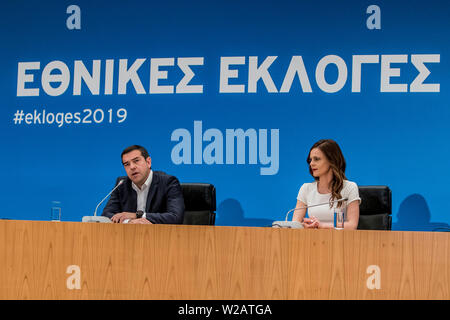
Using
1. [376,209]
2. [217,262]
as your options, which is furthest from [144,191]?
[376,209]

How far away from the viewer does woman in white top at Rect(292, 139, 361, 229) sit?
291 cm

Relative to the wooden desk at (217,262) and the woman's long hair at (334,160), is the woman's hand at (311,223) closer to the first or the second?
the woman's long hair at (334,160)

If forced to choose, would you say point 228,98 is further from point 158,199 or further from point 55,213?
point 55,213

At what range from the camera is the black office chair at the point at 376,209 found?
3.06 metres

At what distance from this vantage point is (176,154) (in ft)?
12.8

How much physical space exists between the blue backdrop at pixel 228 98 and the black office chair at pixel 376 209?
0.64 m

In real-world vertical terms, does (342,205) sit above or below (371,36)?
below

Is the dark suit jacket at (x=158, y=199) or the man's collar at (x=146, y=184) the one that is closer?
the dark suit jacket at (x=158, y=199)

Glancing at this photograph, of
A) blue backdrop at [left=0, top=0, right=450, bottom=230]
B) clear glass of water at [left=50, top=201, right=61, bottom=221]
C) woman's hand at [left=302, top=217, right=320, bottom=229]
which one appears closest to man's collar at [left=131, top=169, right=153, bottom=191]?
clear glass of water at [left=50, top=201, right=61, bottom=221]

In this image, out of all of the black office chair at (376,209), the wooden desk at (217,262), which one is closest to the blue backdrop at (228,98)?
the black office chair at (376,209)

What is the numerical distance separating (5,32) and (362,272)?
3776 millimetres

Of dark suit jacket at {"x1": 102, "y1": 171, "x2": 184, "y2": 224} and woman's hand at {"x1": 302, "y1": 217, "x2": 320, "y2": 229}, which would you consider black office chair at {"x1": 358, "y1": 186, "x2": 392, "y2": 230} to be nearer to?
woman's hand at {"x1": 302, "y1": 217, "x2": 320, "y2": 229}
